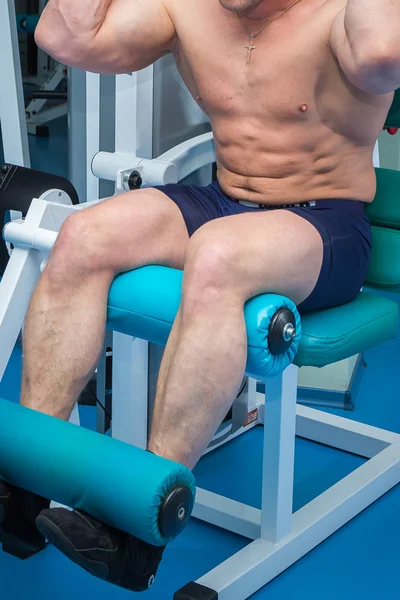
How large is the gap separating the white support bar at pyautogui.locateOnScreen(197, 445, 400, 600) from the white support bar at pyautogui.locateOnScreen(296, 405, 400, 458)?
68mm

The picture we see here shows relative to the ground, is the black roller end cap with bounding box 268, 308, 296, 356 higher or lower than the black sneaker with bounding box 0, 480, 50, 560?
higher

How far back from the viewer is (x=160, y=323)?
1.67 metres

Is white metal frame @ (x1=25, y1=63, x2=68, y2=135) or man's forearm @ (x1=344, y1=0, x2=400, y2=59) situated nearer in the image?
man's forearm @ (x1=344, y1=0, x2=400, y2=59)

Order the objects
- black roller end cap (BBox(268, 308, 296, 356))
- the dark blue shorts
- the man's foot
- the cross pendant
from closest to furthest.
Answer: the man's foot → black roller end cap (BBox(268, 308, 296, 356)) → the dark blue shorts → the cross pendant

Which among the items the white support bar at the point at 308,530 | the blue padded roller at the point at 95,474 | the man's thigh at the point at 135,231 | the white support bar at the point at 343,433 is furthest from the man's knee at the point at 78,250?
the white support bar at the point at 343,433

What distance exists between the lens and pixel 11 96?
2.92 meters

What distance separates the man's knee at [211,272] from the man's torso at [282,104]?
386 mm

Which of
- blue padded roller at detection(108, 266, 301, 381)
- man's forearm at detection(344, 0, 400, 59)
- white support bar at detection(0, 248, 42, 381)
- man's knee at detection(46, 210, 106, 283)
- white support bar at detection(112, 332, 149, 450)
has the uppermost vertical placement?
man's forearm at detection(344, 0, 400, 59)

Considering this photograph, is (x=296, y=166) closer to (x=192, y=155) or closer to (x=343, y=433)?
(x=192, y=155)

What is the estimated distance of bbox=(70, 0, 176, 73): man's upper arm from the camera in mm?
1980

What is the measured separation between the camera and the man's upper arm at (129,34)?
6.50ft

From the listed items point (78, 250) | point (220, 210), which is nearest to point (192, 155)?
point (220, 210)

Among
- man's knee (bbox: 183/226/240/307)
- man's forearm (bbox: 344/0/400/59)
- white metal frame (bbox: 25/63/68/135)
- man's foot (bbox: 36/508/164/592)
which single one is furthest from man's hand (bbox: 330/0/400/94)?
white metal frame (bbox: 25/63/68/135)

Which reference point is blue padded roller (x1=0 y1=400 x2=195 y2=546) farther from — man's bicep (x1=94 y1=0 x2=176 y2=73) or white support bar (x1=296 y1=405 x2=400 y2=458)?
white support bar (x1=296 y1=405 x2=400 y2=458)
